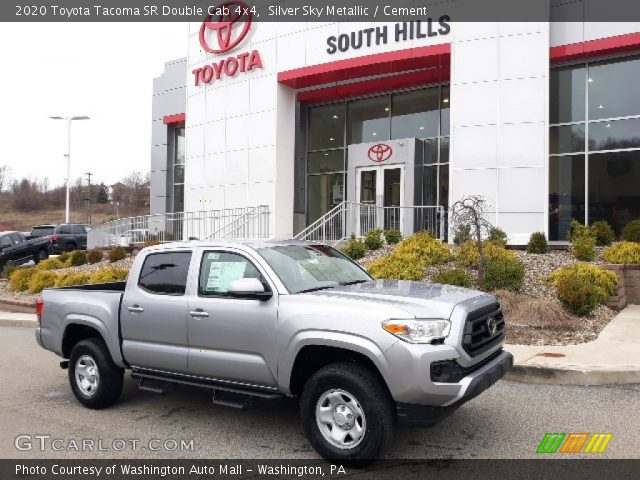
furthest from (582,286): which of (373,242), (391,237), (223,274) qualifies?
(223,274)

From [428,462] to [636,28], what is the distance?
51.2ft

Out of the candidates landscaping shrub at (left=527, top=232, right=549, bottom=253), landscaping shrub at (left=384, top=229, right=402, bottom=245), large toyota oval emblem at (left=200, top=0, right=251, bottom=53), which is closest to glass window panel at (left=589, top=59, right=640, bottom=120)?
landscaping shrub at (left=527, top=232, right=549, bottom=253)

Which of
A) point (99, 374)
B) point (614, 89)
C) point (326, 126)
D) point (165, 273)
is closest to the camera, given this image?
point (165, 273)

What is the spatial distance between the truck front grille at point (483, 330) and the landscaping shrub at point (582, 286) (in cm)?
545

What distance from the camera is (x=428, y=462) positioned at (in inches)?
174

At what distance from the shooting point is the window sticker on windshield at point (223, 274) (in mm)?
5254

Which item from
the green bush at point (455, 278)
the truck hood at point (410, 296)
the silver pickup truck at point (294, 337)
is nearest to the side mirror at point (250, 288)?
the silver pickup truck at point (294, 337)

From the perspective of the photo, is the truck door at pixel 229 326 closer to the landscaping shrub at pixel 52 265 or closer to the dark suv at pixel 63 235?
the landscaping shrub at pixel 52 265

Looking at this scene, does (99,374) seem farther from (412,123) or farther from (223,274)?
(412,123)

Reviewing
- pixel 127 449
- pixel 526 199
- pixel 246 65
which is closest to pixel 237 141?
pixel 246 65

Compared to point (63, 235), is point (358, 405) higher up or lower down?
lower down

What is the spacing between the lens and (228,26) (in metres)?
21.5

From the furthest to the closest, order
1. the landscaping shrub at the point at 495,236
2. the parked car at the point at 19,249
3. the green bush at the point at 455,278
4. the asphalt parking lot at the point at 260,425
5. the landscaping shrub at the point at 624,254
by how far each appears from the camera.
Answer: the parked car at the point at 19,249
the landscaping shrub at the point at 495,236
the landscaping shrub at the point at 624,254
the green bush at the point at 455,278
the asphalt parking lot at the point at 260,425

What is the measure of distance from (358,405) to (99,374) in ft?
10.3
